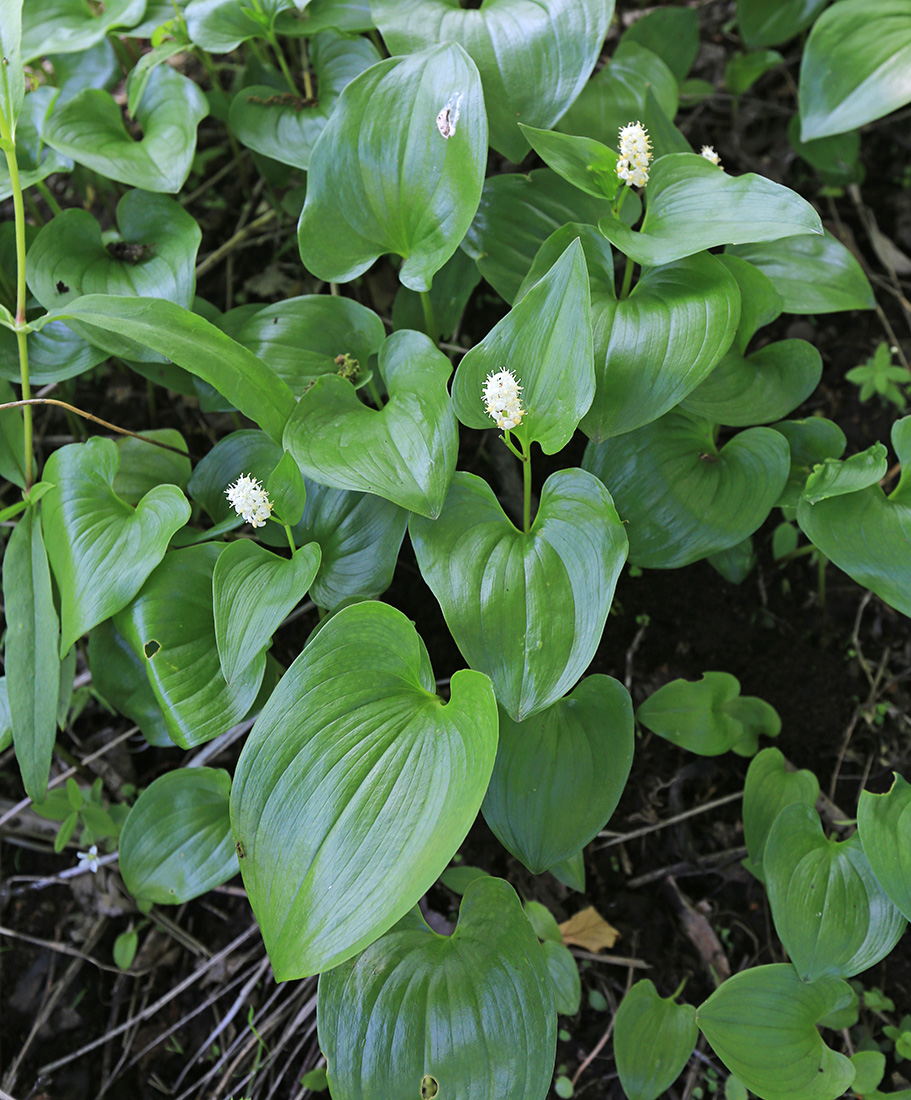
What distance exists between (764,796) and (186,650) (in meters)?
1.03

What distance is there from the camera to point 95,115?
1.54 metres

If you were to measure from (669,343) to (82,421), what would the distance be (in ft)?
4.52

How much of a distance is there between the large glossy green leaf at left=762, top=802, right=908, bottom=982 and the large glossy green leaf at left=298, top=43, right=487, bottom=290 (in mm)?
1115

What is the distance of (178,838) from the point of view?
1324 millimetres

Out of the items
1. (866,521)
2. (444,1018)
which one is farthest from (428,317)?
(444,1018)

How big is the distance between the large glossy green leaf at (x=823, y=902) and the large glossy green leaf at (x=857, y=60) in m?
1.45

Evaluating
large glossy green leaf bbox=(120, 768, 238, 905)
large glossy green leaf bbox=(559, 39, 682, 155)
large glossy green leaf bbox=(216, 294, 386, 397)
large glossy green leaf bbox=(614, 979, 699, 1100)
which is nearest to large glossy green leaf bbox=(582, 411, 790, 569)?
large glossy green leaf bbox=(216, 294, 386, 397)

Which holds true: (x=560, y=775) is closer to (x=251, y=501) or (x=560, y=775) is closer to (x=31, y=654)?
(x=251, y=501)

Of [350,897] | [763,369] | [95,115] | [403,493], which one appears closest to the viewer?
[350,897]

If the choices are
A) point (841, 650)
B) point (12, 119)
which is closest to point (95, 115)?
point (12, 119)

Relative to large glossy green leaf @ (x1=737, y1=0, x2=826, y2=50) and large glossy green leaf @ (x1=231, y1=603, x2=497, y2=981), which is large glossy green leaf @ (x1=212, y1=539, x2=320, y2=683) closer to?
large glossy green leaf @ (x1=231, y1=603, x2=497, y2=981)

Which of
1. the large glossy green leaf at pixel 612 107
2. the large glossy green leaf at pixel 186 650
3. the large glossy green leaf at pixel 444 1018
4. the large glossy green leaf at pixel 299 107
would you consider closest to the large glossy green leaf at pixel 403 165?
the large glossy green leaf at pixel 299 107

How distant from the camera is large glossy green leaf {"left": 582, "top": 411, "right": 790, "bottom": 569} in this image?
1.31m

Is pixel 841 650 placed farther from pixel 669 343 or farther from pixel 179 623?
pixel 179 623
